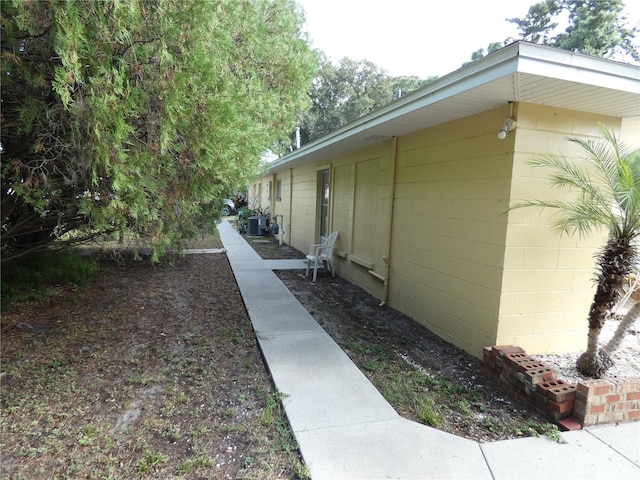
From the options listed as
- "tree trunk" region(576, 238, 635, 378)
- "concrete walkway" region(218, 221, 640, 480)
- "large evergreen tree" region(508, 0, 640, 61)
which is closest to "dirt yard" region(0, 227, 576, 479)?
"concrete walkway" region(218, 221, 640, 480)

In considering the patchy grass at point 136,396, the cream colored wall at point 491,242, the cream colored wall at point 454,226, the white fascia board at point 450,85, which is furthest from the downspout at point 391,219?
the patchy grass at point 136,396

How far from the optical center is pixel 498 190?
3471 millimetres

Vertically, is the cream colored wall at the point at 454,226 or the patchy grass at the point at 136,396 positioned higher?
the cream colored wall at the point at 454,226

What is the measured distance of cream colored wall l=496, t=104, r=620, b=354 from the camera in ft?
11.0

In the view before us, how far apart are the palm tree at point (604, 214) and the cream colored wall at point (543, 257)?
4.7 inches

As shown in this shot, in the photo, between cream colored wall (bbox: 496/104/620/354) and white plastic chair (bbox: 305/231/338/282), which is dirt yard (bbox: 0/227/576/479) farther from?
white plastic chair (bbox: 305/231/338/282)

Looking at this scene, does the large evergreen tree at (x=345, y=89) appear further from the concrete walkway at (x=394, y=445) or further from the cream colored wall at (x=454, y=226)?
the concrete walkway at (x=394, y=445)

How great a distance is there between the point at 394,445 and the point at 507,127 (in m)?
2.82

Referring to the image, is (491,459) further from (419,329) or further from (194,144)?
(194,144)

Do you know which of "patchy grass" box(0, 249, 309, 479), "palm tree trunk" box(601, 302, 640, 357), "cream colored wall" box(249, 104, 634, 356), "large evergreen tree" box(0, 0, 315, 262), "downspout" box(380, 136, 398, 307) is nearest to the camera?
"large evergreen tree" box(0, 0, 315, 262)

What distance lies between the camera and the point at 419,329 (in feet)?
15.1

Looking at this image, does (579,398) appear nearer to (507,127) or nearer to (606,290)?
(606,290)

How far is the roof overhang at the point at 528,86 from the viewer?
8.69 feet

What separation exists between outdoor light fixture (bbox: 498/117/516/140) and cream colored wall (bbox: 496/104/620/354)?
0.06m
